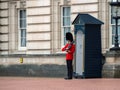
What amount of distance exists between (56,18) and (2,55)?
11.2ft

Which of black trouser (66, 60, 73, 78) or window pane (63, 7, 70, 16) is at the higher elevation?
window pane (63, 7, 70, 16)

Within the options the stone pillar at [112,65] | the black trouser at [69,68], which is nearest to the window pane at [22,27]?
the stone pillar at [112,65]

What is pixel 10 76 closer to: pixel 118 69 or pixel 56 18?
pixel 56 18

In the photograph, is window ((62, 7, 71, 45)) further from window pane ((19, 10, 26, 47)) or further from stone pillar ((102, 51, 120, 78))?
stone pillar ((102, 51, 120, 78))

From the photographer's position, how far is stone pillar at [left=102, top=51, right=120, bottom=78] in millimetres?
23203

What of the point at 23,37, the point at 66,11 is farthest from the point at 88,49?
the point at 23,37

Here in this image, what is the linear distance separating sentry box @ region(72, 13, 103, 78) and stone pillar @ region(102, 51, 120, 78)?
32 cm

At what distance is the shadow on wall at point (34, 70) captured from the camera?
26203mm

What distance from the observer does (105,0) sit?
27.0 m

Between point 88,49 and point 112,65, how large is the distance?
4.09 feet

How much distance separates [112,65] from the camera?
23.4m

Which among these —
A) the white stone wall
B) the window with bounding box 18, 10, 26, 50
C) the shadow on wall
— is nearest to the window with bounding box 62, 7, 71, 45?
the white stone wall

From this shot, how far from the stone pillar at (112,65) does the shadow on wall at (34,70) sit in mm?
2774

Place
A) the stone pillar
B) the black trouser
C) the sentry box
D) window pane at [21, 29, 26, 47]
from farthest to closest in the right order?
window pane at [21, 29, 26, 47], the sentry box, the stone pillar, the black trouser
